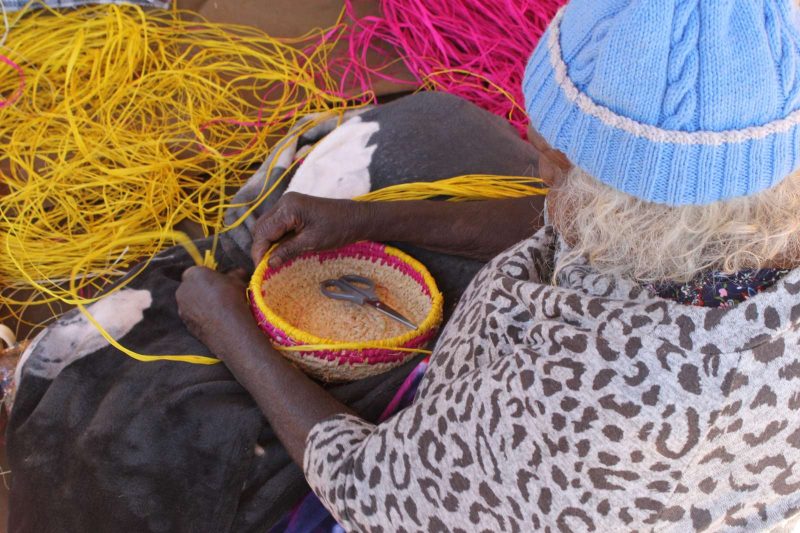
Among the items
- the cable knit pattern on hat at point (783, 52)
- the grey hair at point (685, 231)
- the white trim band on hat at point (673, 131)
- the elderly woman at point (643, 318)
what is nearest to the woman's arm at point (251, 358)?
the elderly woman at point (643, 318)

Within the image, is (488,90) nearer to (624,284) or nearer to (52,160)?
(52,160)

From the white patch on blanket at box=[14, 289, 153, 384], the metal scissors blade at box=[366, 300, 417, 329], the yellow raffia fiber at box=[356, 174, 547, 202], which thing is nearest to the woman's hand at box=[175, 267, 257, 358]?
the white patch on blanket at box=[14, 289, 153, 384]

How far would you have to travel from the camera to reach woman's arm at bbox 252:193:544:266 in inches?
54.6

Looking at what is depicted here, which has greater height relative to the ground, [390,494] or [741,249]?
[741,249]

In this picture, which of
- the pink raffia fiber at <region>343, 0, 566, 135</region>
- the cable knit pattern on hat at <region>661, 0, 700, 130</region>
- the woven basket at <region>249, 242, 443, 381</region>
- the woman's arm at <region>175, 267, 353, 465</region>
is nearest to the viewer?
the cable knit pattern on hat at <region>661, 0, 700, 130</region>

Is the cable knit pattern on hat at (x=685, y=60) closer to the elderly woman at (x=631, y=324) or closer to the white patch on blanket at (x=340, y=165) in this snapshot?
the elderly woman at (x=631, y=324)

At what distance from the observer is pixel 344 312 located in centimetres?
149

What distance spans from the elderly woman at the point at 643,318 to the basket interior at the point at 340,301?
18.6 inches

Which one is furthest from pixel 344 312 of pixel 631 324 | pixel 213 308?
pixel 631 324

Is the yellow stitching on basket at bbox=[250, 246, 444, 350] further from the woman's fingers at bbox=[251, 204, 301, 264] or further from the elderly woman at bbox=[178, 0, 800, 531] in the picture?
the elderly woman at bbox=[178, 0, 800, 531]

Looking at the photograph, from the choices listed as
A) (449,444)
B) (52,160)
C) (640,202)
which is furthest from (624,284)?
(52,160)

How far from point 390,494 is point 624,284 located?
0.38 m

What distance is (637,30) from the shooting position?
74cm

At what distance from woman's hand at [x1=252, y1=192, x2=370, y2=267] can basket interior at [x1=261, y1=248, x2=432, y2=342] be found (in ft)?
0.21
